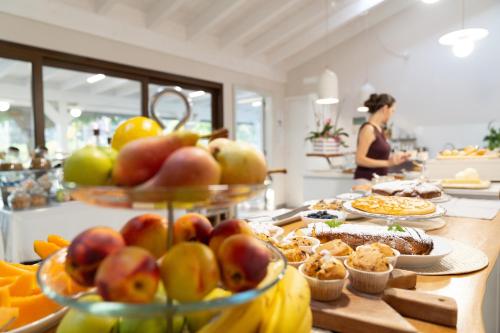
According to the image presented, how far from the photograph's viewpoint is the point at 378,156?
2.80 meters

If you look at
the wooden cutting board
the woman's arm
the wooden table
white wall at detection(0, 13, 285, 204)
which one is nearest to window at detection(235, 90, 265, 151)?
white wall at detection(0, 13, 285, 204)

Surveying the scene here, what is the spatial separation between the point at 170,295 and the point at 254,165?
187mm

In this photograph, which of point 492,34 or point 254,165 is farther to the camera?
point 492,34

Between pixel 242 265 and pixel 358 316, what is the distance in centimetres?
31

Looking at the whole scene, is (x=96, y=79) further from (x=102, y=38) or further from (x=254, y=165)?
(x=254, y=165)

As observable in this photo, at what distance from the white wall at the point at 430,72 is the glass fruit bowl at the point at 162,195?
557 centimetres

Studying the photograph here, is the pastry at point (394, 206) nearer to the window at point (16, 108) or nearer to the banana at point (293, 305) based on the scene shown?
the banana at point (293, 305)

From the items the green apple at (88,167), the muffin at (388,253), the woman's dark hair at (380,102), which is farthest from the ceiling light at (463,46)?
the green apple at (88,167)

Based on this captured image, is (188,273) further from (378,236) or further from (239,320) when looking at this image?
(378,236)

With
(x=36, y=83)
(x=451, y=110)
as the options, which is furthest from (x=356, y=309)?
(x=451, y=110)

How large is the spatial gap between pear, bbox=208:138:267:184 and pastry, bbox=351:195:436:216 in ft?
3.07

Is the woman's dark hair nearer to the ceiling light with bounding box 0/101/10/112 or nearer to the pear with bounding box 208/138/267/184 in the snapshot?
the pear with bounding box 208/138/267/184

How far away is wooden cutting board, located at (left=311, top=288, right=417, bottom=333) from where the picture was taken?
523mm

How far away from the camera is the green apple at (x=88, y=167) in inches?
15.1
